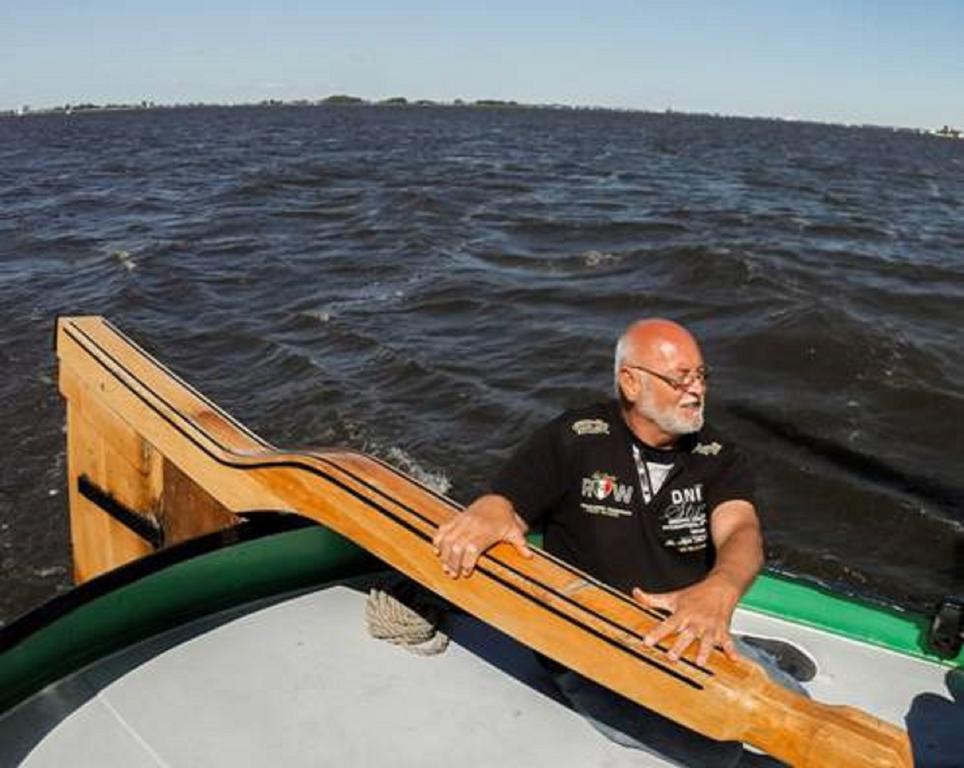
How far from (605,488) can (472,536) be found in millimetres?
611

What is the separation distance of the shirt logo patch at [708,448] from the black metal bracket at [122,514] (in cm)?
230

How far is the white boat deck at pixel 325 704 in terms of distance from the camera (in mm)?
2853

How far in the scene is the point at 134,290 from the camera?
45.6ft

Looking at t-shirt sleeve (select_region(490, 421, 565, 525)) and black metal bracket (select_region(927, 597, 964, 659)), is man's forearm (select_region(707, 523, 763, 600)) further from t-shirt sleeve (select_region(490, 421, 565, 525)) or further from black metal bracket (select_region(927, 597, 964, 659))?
black metal bracket (select_region(927, 597, 964, 659))

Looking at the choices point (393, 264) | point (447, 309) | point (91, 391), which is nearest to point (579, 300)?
point (447, 309)

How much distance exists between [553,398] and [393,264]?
6996 millimetres

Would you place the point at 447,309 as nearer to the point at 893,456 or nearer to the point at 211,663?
the point at 893,456

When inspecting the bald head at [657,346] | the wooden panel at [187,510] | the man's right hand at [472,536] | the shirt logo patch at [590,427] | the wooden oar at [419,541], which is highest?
the bald head at [657,346]

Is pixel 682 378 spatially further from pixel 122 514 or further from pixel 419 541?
pixel 122 514

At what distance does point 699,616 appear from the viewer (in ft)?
8.15

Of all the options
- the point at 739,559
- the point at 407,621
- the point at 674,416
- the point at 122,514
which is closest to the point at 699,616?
the point at 739,559

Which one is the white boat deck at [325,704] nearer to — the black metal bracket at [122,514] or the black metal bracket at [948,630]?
the black metal bracket at [948,630]

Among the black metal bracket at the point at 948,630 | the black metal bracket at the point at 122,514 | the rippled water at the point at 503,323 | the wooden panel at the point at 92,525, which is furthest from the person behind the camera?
Result: the rippled water at the point at 503,323

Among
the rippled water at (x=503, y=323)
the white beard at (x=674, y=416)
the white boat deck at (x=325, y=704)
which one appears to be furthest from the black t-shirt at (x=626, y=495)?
the rippled water at (x=503, y=323)
